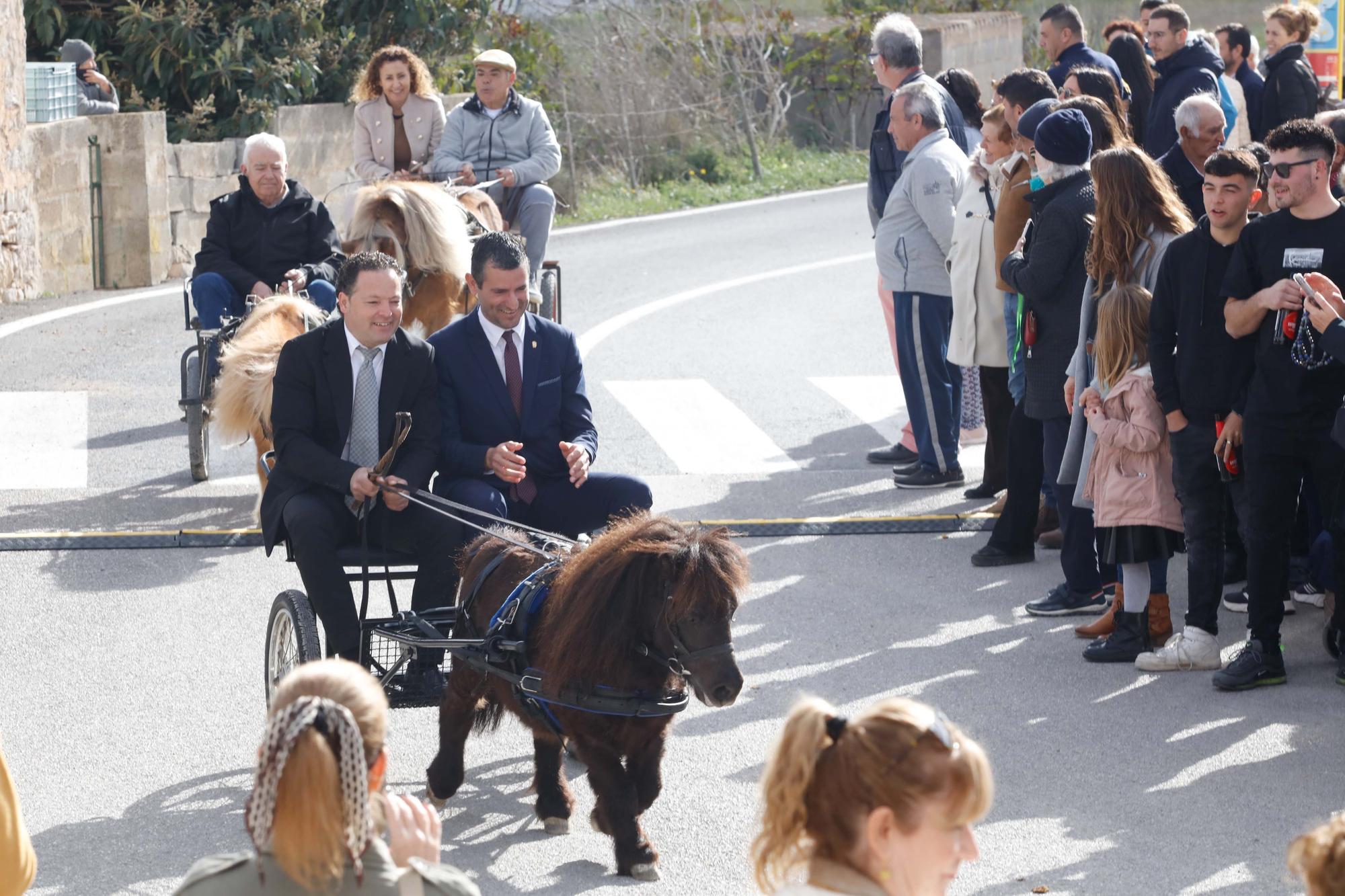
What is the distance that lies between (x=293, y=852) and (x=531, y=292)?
8.15 metres

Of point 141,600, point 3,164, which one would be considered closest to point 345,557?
point 141,600

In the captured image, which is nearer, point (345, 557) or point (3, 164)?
point (345, 557)

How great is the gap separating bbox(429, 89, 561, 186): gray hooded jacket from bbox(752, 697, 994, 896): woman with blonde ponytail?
9918mm

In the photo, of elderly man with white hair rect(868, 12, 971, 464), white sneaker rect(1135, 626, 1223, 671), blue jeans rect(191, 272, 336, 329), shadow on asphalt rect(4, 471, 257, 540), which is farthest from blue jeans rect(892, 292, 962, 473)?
shadow on asphalt rect(4, 471, 257, 540)

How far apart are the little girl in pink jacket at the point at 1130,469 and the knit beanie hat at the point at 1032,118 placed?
156 cm

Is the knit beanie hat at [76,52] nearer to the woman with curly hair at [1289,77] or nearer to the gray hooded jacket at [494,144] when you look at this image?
the gray hooded jacket at [494,144]

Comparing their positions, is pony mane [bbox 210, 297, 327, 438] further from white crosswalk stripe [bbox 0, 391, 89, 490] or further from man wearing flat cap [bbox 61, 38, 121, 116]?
man wearing flat cap [bbox 61, 38, 121, 116]

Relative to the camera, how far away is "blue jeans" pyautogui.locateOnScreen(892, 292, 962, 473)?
10.9 meters

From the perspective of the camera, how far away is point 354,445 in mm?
7332

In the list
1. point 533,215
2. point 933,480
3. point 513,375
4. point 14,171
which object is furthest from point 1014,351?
point 14,171

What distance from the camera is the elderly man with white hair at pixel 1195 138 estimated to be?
9453 mm

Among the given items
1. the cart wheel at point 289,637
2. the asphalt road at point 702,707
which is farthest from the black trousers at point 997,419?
the cart wheel at point 289,637

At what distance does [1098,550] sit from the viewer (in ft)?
27.4

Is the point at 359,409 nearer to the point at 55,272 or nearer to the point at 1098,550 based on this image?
the point at 1098,550
